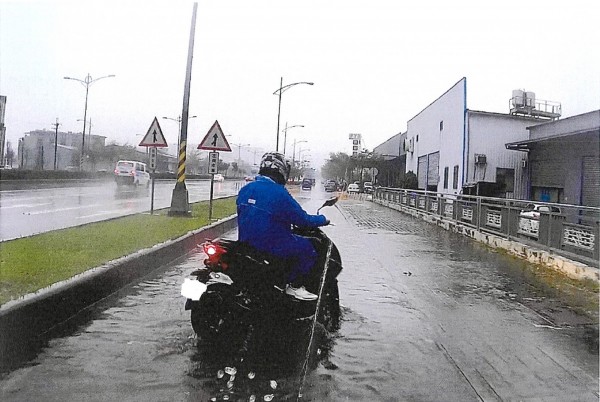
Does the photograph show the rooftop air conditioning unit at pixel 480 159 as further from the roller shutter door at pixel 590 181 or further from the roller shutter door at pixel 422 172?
the roller shutter door at pixel 590 181

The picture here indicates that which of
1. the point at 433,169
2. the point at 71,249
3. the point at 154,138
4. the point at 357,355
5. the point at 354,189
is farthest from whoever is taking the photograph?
the point at 354,189

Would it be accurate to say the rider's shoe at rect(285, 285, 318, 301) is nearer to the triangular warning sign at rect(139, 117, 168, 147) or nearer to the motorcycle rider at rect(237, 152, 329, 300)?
the motorcycle rider at rect(237, 152, 329, 300)

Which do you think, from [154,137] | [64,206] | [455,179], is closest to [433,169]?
[455,179]

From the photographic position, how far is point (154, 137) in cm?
1614

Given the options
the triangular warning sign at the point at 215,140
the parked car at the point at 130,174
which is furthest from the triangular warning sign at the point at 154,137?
the parked car at the point at 130,174

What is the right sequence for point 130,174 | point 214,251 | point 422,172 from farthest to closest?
point 422,172 → point 130,174 → point 214,251

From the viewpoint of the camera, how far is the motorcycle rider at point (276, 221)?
18.0ft

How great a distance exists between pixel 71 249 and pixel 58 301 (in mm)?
3521

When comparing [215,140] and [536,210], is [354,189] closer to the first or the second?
[215,140]

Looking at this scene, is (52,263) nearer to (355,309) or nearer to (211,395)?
(355,309)

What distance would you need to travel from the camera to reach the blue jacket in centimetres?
548

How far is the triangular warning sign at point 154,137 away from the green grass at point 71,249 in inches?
73.5

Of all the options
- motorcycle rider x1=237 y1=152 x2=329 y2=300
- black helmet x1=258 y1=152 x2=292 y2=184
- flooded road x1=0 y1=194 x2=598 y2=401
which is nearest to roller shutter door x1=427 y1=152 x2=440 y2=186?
flooded road x1=0 y1=194 x2=598 y2=401

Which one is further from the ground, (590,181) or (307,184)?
(590,181)
